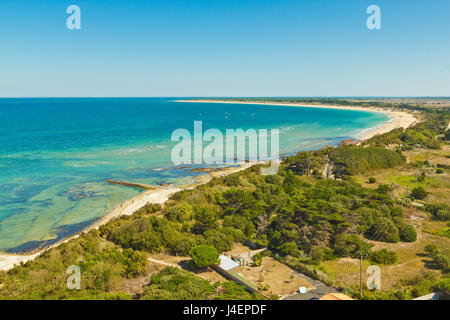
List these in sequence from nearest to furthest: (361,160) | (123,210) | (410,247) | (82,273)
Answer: (82,273)
(410,247)
(123,210)
(361,160)

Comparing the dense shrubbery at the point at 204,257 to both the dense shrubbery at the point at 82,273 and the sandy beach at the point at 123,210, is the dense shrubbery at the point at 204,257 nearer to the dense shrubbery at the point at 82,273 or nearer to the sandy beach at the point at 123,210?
the dense shrubbery at the point at 82,273

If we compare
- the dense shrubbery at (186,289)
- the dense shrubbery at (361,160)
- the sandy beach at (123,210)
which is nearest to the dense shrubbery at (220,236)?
the dense shrubbery at (186,289)

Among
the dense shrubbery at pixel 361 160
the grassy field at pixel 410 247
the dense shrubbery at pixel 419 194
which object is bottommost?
the grassy field at pixel 410 247

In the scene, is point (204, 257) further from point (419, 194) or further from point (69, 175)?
point (69, 175)

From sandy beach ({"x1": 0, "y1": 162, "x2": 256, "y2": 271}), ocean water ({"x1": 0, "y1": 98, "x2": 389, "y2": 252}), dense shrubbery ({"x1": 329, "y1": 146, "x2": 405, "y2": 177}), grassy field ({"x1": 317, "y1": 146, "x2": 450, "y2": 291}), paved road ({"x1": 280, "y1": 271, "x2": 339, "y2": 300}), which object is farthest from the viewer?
dense shrubbery ({"x1": 329, "y1": 146, "x2": 405, "y2": 177})

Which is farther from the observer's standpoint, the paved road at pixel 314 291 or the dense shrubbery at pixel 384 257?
the dense shrubbery at pixel 384 257

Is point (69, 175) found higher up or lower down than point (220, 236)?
higher up

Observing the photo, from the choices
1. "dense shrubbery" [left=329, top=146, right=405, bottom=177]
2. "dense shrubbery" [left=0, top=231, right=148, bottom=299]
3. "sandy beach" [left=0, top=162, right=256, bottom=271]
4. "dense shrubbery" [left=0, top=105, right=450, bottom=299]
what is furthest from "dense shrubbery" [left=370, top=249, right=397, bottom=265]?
"dense shrubbery" [left=329, top=146, right=405, bottom=177]

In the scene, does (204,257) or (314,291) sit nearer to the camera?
(314,291)

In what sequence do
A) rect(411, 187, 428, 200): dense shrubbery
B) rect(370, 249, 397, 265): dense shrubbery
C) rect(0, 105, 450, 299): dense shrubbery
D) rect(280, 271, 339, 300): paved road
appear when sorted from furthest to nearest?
1. rect(411, 187, 428, 200): dense shrubbery
2. rect(370, 249, 397, 265): dense shrubbery
3. rect(0, 105, 450, 299): dense shrubbery
4. rect(280, 271, 339, 300): paved road

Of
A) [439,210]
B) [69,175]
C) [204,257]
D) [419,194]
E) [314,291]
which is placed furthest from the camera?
[69,175]

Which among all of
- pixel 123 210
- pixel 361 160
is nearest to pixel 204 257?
pixel 123 210

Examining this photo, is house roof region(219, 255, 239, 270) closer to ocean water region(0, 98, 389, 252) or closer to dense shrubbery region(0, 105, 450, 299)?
dense shrubbery region(0, 105, 450, 299)
